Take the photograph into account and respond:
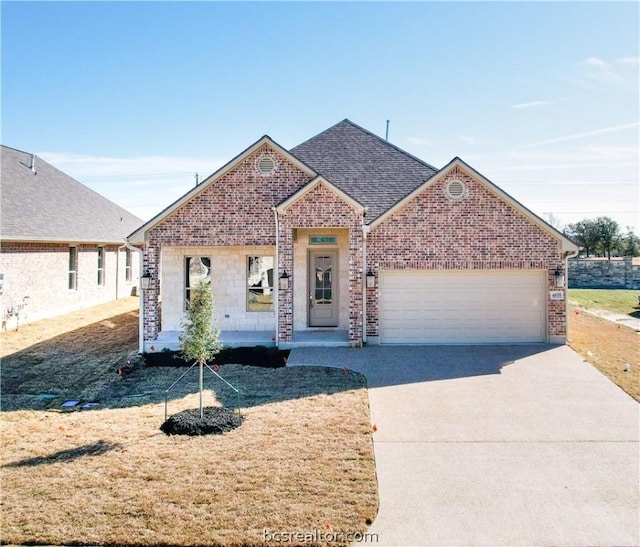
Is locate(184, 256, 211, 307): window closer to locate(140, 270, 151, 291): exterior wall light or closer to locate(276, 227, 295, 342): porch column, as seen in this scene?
locate(140, 270, 151, 291): exterior wall light

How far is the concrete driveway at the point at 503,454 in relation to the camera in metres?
Result: 4.69

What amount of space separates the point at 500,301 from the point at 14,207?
17200 millimetres

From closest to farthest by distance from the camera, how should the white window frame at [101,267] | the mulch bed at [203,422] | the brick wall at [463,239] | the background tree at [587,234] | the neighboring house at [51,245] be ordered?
the mulch bed at [203,422], the brick wall at [463,239], the neighboring house at [51,245], the white window frame at [101,267], the background tree at [587,234]

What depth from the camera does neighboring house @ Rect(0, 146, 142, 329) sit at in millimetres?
16297

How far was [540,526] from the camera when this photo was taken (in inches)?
185

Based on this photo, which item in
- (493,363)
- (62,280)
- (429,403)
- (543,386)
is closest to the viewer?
(429,403)

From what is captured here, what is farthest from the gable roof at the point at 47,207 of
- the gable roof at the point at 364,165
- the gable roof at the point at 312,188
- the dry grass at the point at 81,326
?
the gable roof at the point at 364,165

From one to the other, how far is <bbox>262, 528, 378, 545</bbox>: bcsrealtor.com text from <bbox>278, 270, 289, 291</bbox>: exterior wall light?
27.5ft

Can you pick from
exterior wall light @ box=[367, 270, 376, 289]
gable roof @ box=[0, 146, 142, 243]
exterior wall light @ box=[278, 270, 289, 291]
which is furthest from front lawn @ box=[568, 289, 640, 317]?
gable roof @ box=[0, 146, 142, 243]

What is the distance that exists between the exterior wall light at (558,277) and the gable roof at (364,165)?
4856 millimetres

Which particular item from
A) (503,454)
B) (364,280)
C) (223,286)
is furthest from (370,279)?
(503,454)

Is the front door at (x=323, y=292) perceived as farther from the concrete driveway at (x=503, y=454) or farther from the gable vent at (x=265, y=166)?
the concrete driveway at (x=503, y=454)

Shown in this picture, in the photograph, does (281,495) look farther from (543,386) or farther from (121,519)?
(543,386)

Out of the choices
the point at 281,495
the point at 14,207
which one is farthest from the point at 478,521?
the point at 14,207
